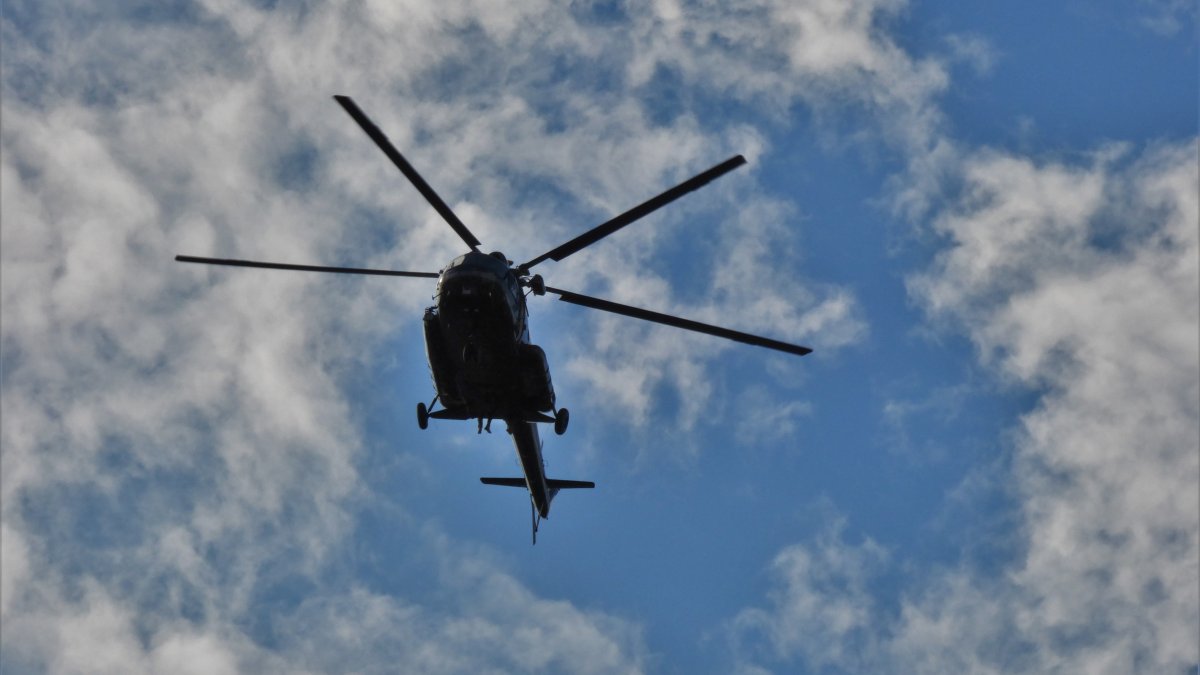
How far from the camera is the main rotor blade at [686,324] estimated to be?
3172 cm

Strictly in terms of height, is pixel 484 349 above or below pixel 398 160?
below

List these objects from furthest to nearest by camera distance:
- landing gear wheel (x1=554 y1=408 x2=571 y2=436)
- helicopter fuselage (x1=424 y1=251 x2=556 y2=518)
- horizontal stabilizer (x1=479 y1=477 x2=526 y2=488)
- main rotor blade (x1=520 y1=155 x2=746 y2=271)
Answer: horizontal stabilizer (x1=479 y1=477 x2=526 y2=488), landing gear wheel (x1=554 y1=408 x2=571 y2=436), helicopter fuselage (x1=424 y1=251 x2=556 y2=518), main rotor blade (x1=520 y1=155 x2=746 y2=271)

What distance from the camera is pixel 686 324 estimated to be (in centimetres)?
3225

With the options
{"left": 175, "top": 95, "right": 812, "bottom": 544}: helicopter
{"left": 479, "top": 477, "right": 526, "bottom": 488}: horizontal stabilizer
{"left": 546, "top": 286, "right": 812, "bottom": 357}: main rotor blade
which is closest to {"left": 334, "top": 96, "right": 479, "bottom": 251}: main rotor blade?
{"left": 175, "top": 95, "right": 812, "bottom": 544}: helicopter

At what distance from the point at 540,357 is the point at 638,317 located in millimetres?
3857

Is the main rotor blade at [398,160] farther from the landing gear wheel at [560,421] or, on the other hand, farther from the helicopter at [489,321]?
the landing gear wheel at [560,421]

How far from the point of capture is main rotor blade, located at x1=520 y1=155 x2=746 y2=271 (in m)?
27.4

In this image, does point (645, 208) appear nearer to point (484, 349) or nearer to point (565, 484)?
point (484, 349)

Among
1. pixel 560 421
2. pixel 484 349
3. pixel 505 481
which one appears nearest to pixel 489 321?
pixel 484 349

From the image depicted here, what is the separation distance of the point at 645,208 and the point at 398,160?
672 cm

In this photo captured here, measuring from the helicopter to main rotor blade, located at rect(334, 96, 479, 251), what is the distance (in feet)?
0.08

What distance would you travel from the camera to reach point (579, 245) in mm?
31047

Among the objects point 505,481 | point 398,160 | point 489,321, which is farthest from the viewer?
point 505,481

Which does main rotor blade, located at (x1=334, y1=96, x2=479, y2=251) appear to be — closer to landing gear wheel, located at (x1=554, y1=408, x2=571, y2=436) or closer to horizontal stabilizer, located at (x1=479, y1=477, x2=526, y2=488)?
landing gear wheel, located at (x1=554, y1=408, x2=571, y2=436)
